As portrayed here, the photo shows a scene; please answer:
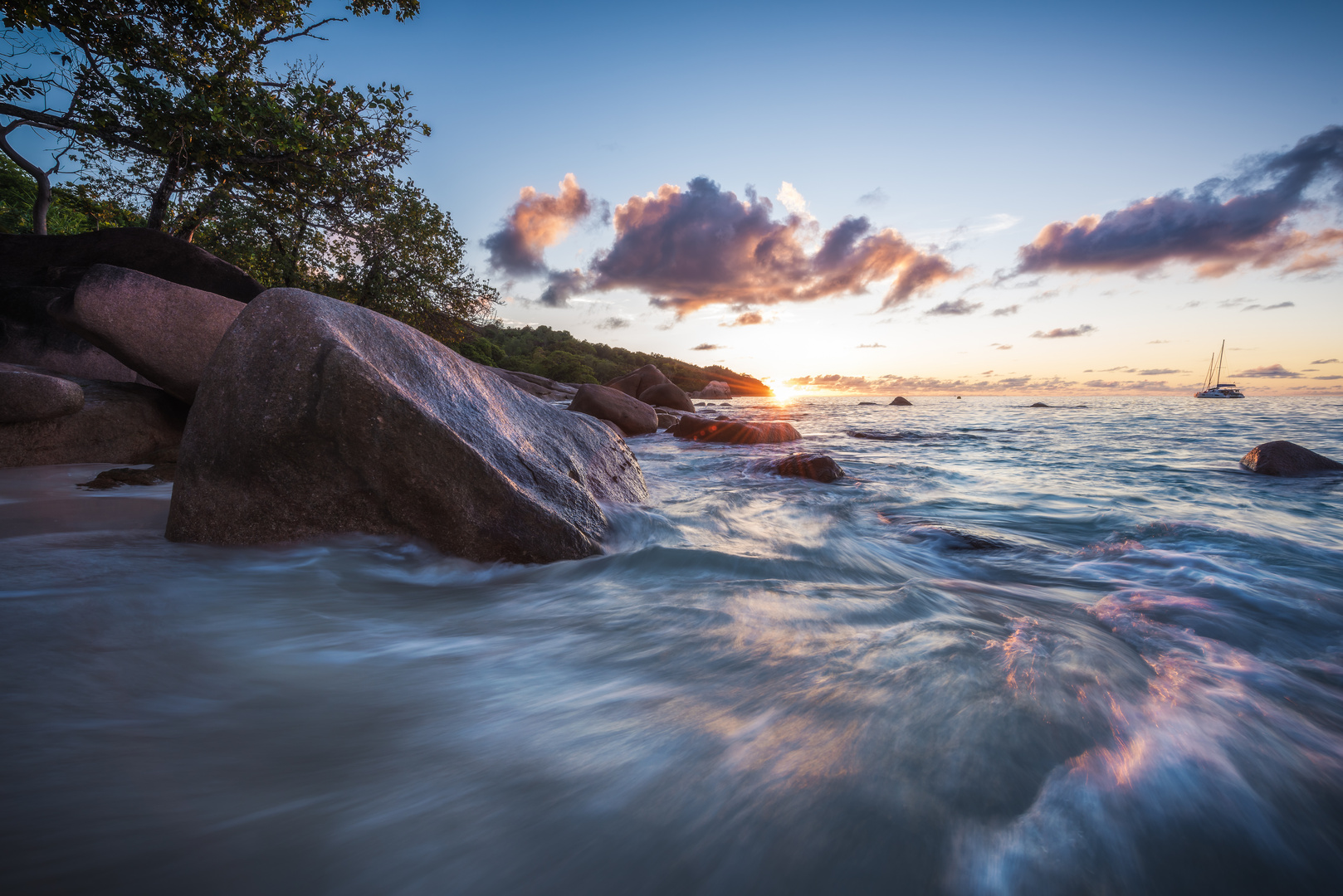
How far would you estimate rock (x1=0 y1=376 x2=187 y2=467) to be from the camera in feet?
15.2

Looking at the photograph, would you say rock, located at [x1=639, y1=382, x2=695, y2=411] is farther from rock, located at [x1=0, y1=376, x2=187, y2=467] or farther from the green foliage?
rock, located at [x1=0, y1=376, x2=187, y2=467]

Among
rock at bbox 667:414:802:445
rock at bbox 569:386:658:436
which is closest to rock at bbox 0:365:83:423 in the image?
rock at bbox 569:386:658:436

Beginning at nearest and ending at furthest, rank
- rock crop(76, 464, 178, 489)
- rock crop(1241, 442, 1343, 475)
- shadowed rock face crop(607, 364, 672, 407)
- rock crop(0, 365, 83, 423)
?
rock crop(76, 464, 178, 489) → rock crop(0, 365, 83, 423) → rock crop(1241, 442, 1343, 475) → shadowed rock face crop(607, 364, 672, 407)

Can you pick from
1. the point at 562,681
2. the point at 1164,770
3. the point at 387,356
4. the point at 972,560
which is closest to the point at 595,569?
the point at 562,681

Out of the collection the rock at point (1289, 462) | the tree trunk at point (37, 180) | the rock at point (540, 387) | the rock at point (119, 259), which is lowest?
the rock at point (1289, 462)

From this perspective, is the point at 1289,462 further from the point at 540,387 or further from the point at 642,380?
the point at 540,387

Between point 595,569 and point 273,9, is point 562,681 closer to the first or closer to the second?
point 595,569

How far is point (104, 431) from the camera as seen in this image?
201 inches

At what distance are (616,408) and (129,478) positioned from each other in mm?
10091

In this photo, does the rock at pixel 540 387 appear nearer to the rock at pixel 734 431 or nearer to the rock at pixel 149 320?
the rock at pixel 734 431

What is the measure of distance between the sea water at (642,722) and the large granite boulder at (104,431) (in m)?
1.15

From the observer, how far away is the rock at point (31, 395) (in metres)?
4.42

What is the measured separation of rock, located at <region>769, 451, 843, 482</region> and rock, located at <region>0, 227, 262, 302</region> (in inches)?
307

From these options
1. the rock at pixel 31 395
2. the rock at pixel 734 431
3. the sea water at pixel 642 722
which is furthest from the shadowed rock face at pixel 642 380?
the sea water at pixel 642 722
